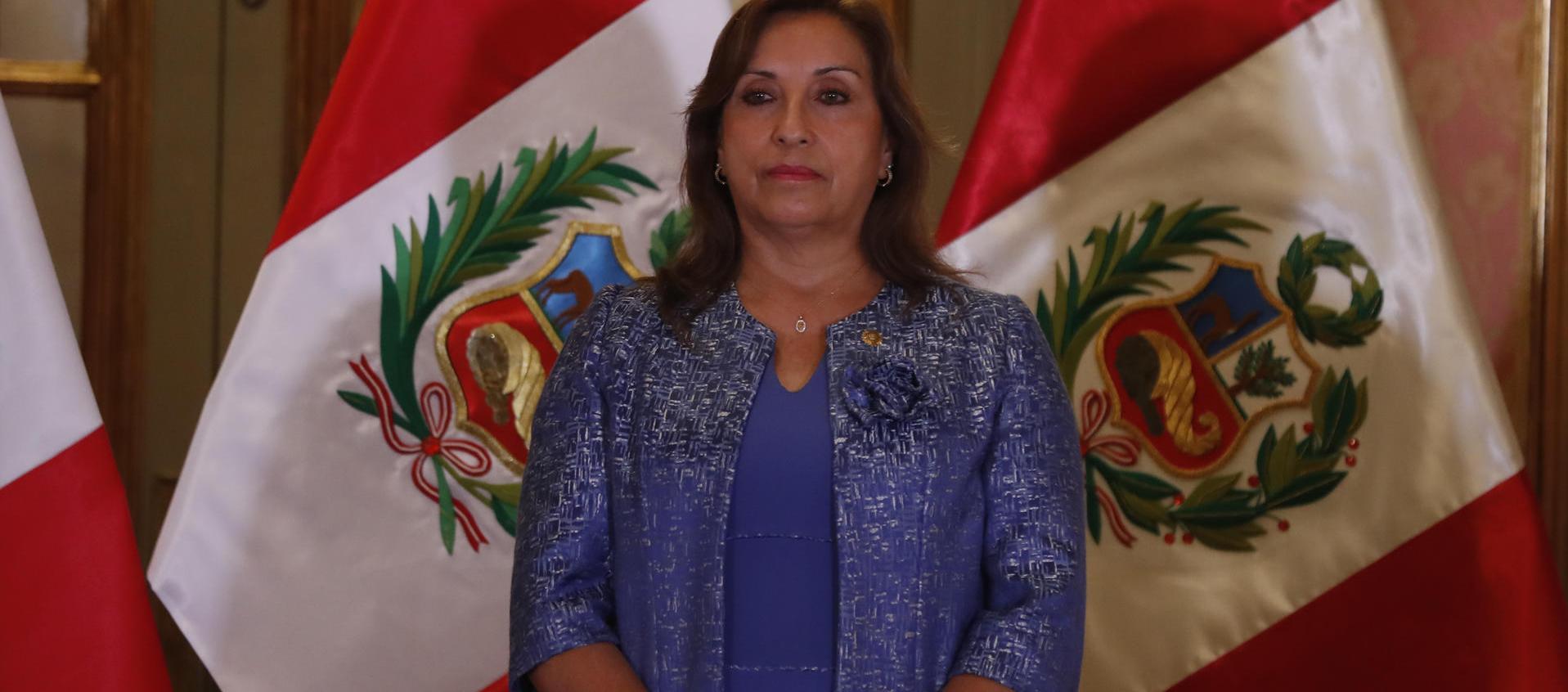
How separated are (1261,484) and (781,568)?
A: 3.14ft

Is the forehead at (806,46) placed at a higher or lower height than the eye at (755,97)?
higher

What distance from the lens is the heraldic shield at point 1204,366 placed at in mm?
2207

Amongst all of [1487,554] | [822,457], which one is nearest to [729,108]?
[822,457]

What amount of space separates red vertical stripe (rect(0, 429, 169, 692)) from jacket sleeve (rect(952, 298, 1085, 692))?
3.43 ft

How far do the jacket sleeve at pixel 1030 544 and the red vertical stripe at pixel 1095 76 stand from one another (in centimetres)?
73

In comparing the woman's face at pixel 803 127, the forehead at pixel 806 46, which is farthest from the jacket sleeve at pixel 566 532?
the forehead at pixel 806 46

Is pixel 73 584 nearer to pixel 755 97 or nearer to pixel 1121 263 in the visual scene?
pixel 755 97

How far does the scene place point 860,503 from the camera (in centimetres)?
150

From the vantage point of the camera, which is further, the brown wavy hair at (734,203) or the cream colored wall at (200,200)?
the cream colored wall at (200,200)

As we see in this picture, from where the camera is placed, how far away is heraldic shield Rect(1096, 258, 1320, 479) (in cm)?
221

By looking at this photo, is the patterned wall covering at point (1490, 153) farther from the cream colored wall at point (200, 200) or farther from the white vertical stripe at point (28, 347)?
the white vertical stripe at point (28, 347)

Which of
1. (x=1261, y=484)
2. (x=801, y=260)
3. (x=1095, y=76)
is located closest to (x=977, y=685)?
(x=801, y=260)

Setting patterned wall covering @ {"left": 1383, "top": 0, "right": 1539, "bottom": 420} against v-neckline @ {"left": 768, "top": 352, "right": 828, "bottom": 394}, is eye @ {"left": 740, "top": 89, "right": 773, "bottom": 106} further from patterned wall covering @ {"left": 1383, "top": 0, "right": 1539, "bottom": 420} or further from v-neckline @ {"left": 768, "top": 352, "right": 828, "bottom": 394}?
patterned wall covering @ {"left": 1383, "top": 0, "right": 1539, "bottom": 420}

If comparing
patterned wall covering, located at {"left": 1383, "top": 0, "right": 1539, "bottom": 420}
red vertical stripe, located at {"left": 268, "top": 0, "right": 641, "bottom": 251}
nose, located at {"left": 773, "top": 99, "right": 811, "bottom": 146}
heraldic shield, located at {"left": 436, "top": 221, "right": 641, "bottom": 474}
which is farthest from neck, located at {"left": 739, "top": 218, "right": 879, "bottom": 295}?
patterned wall covering, located at {"left": 1383, "top": 0, "right": 1539, "bottom": 420}
